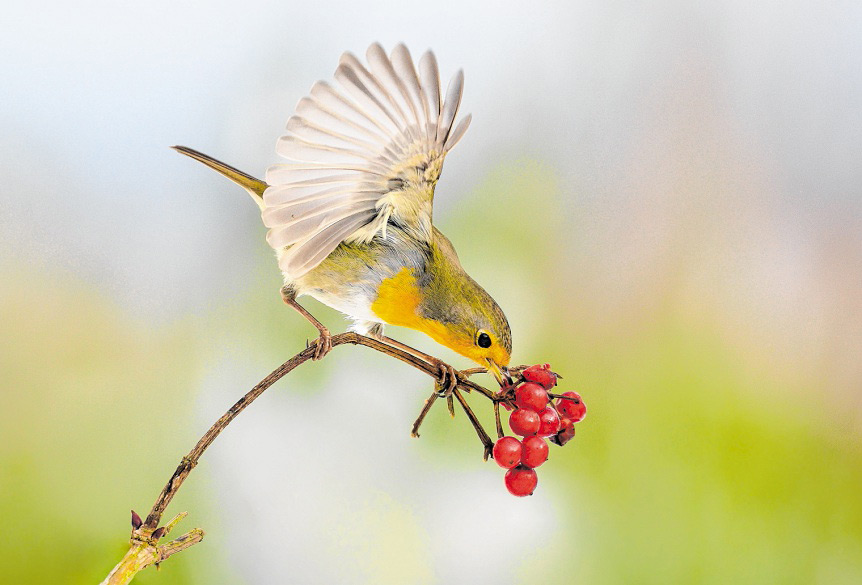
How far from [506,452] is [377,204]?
328 mm

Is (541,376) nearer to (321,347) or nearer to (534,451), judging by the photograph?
(534,451)

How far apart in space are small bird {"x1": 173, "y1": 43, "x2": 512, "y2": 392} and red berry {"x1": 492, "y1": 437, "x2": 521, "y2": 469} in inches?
3.4

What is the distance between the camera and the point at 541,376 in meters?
0.87

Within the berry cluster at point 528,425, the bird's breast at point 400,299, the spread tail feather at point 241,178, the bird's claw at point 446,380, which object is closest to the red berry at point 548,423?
the berry cluster at point 528,425

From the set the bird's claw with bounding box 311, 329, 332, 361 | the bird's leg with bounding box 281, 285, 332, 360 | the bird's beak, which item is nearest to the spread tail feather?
the bird's leg with bounding box 281, 285, 332, 360

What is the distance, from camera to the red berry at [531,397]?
2.80 ft

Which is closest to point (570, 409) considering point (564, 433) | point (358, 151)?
point (564, 433)

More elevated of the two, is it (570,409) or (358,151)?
(358,151)

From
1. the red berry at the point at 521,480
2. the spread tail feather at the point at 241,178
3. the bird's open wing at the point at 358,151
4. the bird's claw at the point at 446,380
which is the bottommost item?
the red berry at the point at 521,480

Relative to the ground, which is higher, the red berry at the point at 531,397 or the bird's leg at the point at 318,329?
the red berry at the point at 531,397

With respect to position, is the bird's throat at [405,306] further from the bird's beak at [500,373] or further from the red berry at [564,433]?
the red berry at [564,433]

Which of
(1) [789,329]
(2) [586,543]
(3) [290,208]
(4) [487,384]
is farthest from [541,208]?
(3) [290,208]

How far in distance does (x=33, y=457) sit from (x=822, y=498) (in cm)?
170

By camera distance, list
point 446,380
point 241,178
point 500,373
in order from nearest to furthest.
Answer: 1. point 446,380
2. point 500,373
3. point 241,178
